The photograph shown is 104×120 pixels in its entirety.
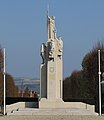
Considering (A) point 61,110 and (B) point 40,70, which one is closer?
(A) point 61,110

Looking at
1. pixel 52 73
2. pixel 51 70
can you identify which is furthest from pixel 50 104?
pixel 51 70

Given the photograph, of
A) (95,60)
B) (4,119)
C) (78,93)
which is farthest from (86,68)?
(4,119)

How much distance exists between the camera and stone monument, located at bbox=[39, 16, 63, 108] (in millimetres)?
44781

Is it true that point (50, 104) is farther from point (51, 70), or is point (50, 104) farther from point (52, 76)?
point (51, 70)

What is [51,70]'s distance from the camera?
4519 centimetres

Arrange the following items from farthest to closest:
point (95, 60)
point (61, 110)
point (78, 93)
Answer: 1. point (78, 93)
2. point (95, 60)
3. point (61, 110)

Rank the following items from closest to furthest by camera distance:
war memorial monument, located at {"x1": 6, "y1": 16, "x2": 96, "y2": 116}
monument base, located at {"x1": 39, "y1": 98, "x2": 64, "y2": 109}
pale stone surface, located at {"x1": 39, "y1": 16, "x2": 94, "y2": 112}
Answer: monument base, located at {"x1": 39, "y1": 98, "x2": 64, "y2": 109} < war memorial monument, located at {"x1": 6, "y1": 16, "x2": 96, "y2": 116} < pale stone surface, located at {"x1": 39, "y1": 16, "x2": 94, "y2": 112}

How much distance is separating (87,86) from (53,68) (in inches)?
728

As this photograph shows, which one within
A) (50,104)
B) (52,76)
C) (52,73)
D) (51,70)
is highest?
(51,70)

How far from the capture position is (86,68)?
62.9 meters

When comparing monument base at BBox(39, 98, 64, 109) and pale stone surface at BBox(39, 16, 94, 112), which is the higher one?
pale stone surface at BBox(39, 16, 94, 112)

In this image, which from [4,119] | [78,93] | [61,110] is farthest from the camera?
[78,93]

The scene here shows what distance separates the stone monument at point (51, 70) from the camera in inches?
1763

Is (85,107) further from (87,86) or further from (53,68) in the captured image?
(87,86)
